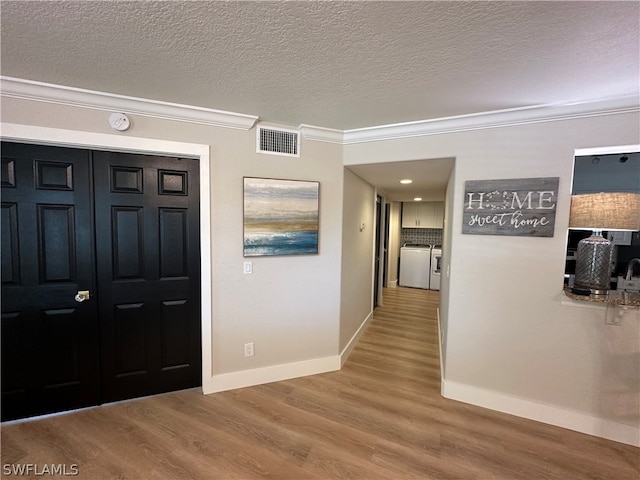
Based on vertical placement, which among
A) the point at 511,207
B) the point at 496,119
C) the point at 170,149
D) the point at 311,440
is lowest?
the point at 311,440

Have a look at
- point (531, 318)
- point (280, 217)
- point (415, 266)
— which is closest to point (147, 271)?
point (280, 217)

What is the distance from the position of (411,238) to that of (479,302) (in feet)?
16.2

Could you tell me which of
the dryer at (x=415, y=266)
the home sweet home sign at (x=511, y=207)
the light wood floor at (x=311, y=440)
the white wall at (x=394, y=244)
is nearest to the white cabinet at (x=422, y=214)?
the white wall at (x=394, y=244)

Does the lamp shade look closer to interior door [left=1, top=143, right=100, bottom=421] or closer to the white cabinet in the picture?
interior door [left=1, top=143, right=100, bottom=421]

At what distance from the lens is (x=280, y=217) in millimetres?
2457

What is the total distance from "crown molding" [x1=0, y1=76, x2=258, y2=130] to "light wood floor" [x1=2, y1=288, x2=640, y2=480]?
230 cm

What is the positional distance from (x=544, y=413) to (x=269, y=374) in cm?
225

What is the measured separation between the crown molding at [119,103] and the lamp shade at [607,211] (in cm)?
253

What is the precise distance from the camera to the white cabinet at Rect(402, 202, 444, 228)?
20.7ft

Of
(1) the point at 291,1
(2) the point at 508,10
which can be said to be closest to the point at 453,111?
(2) the point at 508,10

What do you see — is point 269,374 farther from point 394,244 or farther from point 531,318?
point 394,244

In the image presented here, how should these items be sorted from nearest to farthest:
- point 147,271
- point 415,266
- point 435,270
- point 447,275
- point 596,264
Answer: point 596,264 < point 147,271 < point 447,275 < point 435,270 < point 415,266

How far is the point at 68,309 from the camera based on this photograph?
202 cm

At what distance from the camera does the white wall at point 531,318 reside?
1.88 metres
